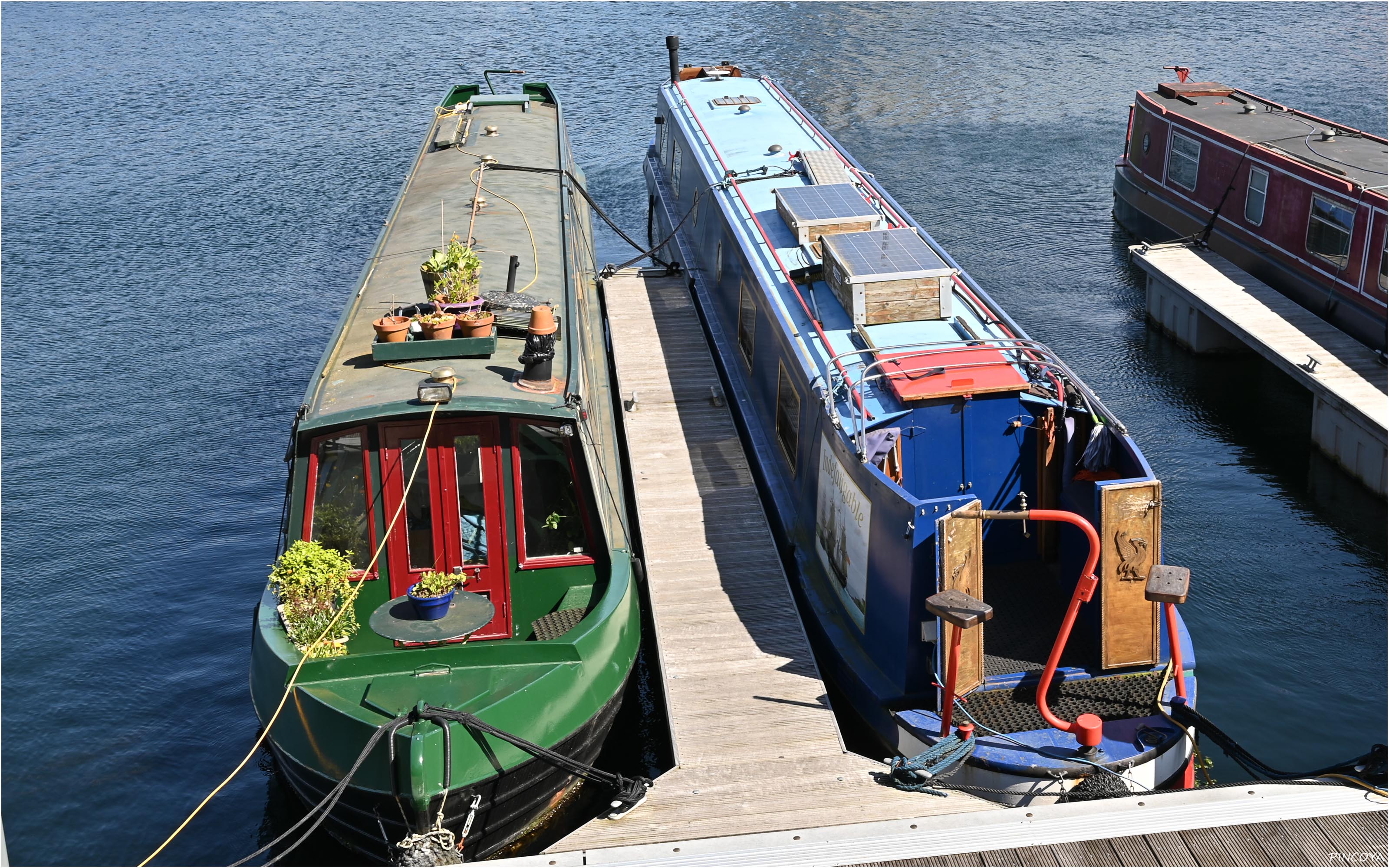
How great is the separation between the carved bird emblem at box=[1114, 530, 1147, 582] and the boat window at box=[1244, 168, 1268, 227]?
1638 centimetres

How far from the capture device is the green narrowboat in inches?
419

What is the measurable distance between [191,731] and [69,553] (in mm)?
5486

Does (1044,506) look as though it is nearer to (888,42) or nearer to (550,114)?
(550,114)

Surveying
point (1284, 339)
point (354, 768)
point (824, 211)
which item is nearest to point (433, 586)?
point (354, 768)

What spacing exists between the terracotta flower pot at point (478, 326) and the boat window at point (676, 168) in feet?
43.7

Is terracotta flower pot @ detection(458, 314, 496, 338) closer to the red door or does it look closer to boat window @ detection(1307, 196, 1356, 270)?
→ the red door

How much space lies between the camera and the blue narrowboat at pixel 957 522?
11445mm

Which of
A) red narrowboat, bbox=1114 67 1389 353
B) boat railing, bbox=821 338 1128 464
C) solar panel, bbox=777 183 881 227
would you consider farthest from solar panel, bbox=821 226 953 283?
red narrowboat, bbox=1114 67 1389 353

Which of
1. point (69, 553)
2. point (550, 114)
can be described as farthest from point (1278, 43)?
point (69, 553)

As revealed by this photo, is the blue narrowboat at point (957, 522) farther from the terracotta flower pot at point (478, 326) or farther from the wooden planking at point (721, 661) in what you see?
the terracotta flower pot at point (478, 326)

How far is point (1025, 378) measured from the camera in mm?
13570

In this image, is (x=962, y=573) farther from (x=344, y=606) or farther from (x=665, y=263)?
(x=665, y=263)

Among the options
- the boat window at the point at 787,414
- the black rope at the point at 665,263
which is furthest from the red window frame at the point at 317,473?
the black rope at the point at 665,263

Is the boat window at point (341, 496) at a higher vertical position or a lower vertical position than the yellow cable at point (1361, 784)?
higher
